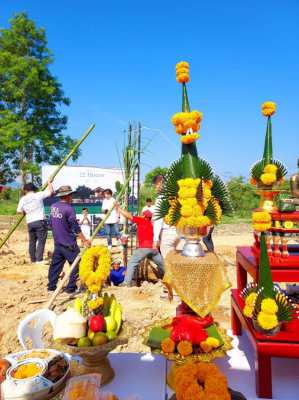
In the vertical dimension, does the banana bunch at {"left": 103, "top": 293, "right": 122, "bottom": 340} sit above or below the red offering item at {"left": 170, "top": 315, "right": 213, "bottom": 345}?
above

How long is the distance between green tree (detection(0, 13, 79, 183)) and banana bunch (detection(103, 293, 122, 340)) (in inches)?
533

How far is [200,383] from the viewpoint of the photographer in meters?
1.30

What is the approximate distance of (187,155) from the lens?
1.94 meters

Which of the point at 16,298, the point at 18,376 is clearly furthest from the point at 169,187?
the point at 16,298

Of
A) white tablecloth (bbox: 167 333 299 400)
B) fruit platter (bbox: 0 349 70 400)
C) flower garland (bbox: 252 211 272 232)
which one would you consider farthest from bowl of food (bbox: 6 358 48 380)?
flower garland (bbox: 252 211 272 232)

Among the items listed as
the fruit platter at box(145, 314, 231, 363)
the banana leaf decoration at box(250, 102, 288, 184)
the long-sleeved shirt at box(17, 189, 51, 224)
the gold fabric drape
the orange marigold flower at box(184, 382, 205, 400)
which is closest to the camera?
the orange marigold flower at box(184, 382, 205, 400)

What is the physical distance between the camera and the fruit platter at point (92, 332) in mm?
1464

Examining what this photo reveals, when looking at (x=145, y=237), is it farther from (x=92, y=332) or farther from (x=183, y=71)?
(x=92, y=332)

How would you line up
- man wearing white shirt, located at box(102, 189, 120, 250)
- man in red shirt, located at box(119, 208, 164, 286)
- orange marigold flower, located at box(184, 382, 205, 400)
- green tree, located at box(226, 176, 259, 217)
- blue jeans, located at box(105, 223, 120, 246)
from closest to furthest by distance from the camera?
1. orange marigold flower, located at box(184, 382, 205, 400)
2. man in red shirt, located at box(119, 208, 164, 286)
3. man wearing white shirt, located at box(102, 189, 120, 250)
4. blue jeans, located at box(105, 223, 120, 246)
5. green tree, located at box(226, 176, 259, 217)

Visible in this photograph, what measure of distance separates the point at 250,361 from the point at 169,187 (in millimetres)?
1178

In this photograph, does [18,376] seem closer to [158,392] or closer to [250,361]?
[158,392]

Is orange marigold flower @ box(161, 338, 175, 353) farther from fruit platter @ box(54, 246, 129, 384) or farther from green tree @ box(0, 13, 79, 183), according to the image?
green tree @ box(0, 13, 79, 183)

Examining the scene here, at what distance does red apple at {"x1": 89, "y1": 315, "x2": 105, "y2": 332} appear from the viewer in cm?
151

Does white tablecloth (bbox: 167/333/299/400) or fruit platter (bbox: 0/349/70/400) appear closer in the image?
fruit platter (bbox: 0/349/70/400)
